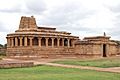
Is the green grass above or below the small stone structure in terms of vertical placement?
below

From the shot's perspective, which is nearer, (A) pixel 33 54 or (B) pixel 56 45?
(A) pixel 33 54

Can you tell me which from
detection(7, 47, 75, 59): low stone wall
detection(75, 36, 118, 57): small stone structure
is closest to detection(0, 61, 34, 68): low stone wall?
detection(7, 47, 75, 59): low stone wall

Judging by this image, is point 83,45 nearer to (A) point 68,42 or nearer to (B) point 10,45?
(A) point 68,42

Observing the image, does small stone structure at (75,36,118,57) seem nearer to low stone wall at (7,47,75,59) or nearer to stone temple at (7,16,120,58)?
stone temple at (7,16,120,58)

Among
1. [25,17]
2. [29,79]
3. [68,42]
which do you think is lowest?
[29,79]

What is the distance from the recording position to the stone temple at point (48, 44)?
43.3 meters

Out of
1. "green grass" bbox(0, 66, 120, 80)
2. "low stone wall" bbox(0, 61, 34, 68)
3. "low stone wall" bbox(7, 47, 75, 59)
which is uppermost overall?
"low stone wall" bbox(7, 47, 75, 59)

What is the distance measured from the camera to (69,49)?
46375 mm

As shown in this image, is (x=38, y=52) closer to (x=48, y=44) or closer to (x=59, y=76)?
(x=48, y=44)

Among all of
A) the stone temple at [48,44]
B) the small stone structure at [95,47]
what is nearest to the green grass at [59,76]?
the stone temple at [48,44]

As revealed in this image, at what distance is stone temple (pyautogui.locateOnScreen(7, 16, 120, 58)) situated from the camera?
43344 mm

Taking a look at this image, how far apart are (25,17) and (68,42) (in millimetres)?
8174

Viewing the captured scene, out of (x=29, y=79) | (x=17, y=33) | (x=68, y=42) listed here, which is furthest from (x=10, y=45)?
(x=29, y=79)

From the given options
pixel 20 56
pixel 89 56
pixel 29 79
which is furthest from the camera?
pixel 89 56
